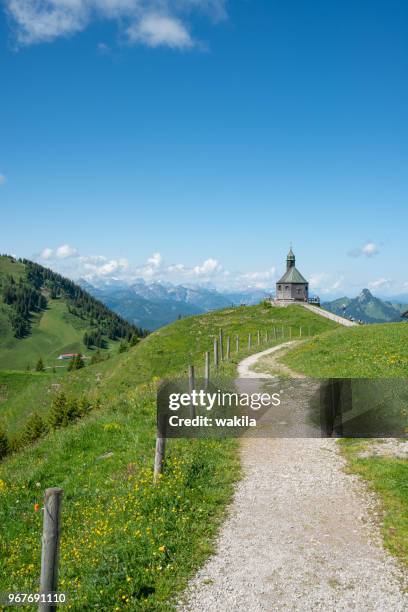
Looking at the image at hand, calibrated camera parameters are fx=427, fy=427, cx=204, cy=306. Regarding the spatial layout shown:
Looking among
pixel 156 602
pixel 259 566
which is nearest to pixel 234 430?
pixel 259 566

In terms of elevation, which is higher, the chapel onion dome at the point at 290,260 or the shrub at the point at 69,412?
the chapel onion dome at the point at 290,260

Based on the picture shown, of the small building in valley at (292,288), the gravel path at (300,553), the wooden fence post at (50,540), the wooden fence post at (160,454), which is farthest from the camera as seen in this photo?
the small building in valley at (292,288)

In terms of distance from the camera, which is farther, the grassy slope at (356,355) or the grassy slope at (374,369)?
the grassy slope at (356,355)

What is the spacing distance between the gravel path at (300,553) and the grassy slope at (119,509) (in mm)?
593

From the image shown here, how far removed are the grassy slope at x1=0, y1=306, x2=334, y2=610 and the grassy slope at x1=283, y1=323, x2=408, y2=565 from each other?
159 inches

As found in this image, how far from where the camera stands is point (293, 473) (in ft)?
43.7

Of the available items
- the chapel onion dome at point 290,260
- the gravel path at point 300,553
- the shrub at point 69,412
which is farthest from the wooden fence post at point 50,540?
the chapel onion dome at point 290,260

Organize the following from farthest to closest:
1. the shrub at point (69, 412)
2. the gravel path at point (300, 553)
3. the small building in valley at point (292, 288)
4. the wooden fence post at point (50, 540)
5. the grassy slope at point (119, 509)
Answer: the small building in valley at point (292, 288) → the shrub at point (69, 412) → the grassy slope at point (119, 509) → the gravel path at point (300, 553) → the wooden fence post at point (50, 540)

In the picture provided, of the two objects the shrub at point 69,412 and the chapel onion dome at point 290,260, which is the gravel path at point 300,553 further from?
the chapel onion dome at point 290,260

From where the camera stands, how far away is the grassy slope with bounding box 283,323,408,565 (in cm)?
1016

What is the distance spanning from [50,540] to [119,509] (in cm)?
469

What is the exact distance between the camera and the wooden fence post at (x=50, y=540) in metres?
6.68

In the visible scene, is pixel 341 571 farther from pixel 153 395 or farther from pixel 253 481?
pixel 153 395

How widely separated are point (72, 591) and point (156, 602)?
1.72 m
